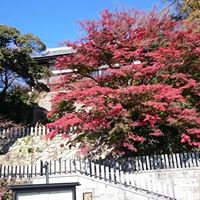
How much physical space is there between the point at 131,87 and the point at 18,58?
8.89 metres

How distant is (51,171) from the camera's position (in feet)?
33.2

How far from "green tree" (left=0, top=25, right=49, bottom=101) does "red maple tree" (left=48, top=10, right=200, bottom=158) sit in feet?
17.4

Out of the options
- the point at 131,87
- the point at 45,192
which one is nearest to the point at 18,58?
the point at 131,87

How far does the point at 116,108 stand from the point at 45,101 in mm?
12926

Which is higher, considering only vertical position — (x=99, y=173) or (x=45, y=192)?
(x=99, y=173)

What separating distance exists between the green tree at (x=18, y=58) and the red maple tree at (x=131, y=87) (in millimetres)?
5315

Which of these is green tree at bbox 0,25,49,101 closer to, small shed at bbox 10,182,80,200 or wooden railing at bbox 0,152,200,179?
wooden railing at bbox 0,152,200,179

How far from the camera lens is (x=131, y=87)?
952cm

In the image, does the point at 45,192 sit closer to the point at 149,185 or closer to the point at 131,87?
the point at 149,185

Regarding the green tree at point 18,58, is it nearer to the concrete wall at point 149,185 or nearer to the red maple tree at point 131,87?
the red maple tree at point 131,87

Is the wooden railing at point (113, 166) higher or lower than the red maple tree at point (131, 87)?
lower

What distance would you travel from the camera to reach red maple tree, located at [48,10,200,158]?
9.78 m

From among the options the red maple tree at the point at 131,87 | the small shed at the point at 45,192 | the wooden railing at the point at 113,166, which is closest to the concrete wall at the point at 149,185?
the wooden railing at the point at 113,166

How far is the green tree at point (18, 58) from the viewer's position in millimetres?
15523
